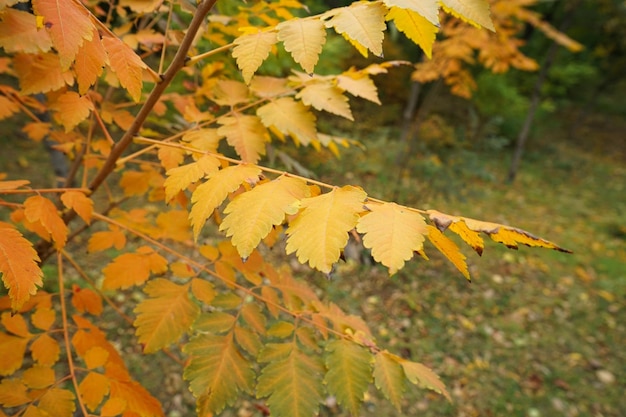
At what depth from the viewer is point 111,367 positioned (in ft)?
3.18

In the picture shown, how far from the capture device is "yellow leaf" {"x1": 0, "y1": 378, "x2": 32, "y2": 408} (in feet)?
2.84

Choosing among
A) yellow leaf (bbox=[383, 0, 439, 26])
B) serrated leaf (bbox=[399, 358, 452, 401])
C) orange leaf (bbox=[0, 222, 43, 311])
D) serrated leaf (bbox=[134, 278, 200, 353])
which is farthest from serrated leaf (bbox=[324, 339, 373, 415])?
yellow leaf (bbox=[383, 0, 439, 26])

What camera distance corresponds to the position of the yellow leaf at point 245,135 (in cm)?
99

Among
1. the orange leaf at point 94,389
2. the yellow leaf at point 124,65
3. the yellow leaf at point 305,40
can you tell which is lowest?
the orange leaf at point 94,389

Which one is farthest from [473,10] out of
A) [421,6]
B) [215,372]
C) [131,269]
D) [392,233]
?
[131,269]

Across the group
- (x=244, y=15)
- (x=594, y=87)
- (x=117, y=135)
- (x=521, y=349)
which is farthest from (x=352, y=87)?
(x=594, y=87)

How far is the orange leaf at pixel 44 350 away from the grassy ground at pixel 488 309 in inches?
66.2

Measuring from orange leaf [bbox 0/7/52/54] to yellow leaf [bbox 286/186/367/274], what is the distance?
75 centimetres

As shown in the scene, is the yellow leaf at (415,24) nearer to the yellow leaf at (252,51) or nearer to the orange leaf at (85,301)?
the yellow leaf at (252,51)

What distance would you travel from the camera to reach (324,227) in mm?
603

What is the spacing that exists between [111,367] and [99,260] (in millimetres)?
2927

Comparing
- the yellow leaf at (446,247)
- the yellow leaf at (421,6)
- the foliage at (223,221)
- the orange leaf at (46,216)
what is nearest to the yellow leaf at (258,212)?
the foliage at (223,221)

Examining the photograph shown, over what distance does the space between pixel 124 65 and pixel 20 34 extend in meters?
0.36

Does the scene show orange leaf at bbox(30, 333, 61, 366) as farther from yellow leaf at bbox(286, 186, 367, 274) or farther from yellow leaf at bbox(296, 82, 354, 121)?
yellow leaf at bbox(296, 82, 354, 121)
